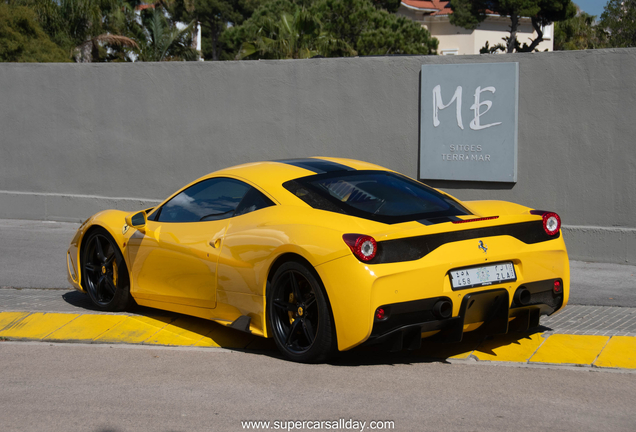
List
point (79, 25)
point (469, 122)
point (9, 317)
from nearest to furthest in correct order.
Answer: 1. point (9, 317)
2. point (469, 122)
3. point (79, 25)

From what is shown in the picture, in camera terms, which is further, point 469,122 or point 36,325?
point 469,122

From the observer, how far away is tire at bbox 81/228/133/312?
607 cm

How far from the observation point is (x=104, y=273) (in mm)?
6281

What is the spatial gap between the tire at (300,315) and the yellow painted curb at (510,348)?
1.17 metres

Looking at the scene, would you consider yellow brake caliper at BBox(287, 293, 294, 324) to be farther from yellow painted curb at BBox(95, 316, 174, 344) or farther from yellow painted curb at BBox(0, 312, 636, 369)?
yellow painted curb at BBox(95, 316, 174, 344)

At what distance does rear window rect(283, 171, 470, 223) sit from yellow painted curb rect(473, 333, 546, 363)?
3.25ft

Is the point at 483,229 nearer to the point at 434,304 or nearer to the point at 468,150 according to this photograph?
the point at 434,304

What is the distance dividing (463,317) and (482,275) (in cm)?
30

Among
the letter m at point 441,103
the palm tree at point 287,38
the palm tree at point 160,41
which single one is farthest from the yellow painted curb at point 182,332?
the palm tree at point 160,41

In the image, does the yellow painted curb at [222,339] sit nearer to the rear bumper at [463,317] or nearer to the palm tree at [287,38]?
the rear bumper at [463,317]

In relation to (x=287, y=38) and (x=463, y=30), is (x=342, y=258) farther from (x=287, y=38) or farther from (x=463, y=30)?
(x=463, y=30)

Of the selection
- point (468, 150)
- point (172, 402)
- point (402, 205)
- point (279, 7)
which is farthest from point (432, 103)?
point (279, 7)

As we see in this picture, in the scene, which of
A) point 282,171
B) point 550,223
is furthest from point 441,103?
point 550,223

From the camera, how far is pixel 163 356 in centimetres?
511
